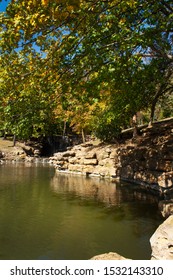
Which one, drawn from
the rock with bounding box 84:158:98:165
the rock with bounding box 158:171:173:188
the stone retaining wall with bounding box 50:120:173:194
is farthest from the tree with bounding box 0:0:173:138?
the rock with bounding box 84:158:98:165

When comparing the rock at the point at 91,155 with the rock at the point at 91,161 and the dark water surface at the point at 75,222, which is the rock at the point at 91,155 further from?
the dark water surface at the point at 75,222

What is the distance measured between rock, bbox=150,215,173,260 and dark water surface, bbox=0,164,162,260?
2.49 meters

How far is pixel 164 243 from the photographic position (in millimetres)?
7223

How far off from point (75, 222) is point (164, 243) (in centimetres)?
695

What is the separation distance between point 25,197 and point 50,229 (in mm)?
7021

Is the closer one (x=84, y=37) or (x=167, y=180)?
(x=84, y=37)

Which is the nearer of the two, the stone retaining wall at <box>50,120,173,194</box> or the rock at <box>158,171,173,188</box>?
the rock at <box>158,171,173,188</box>

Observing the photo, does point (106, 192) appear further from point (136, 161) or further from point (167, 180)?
point (167, 180)

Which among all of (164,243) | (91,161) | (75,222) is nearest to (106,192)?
(75,222)

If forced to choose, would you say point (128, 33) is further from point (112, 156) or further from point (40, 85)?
point (112, 156)

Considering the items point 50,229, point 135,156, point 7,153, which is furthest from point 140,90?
point 7,153

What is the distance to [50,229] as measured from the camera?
12.6 metres

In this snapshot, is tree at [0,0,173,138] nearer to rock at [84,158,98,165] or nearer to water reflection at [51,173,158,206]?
water reflection at [51,173,158,206]

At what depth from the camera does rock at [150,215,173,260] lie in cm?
704
